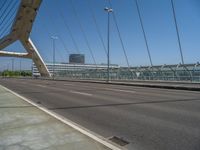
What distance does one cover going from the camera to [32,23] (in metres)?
53.0

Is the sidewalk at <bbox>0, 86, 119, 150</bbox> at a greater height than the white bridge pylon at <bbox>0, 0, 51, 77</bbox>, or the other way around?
the white bridge pylon at <bbox>0, 0, 51, 77</bbox>

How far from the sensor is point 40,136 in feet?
16.2

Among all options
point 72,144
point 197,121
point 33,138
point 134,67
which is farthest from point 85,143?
point 134,67

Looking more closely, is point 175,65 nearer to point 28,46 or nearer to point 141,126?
point 141,126

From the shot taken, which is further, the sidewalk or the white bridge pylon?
the white bridge pylon

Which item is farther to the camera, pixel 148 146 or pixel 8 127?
pixel 8 127

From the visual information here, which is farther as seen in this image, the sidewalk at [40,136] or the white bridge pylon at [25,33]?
the white bridge pylon at [25,33]

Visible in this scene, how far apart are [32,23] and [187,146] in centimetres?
5307

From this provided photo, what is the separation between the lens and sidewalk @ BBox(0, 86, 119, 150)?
4297 millimetres

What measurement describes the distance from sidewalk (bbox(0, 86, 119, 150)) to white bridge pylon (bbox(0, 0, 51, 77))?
34.8 metres

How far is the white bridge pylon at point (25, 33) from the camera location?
42.0 meters

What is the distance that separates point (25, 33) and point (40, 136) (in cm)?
5840

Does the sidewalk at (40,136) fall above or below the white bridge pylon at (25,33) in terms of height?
below

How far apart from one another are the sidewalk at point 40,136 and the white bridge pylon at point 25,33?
34.8 meters
